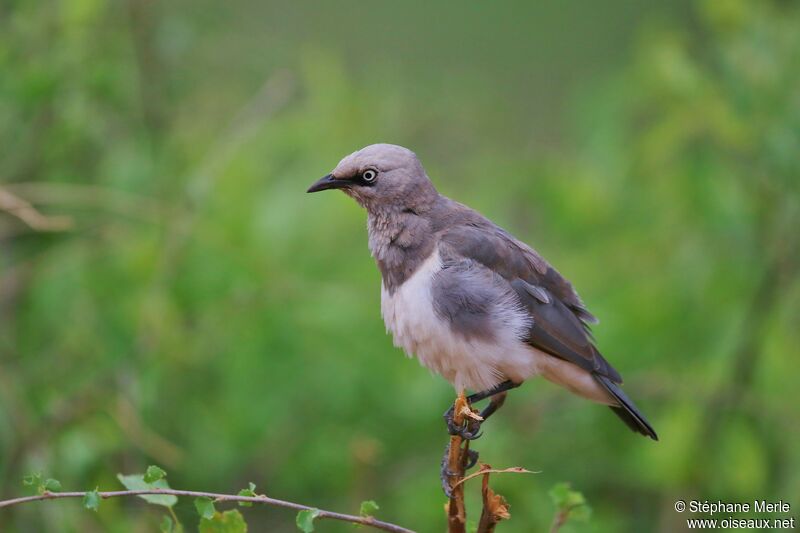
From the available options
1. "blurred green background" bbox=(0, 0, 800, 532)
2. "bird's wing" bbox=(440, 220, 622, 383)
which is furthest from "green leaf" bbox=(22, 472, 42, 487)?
"blurred green background" bbox=(0, 0, 800, 532)

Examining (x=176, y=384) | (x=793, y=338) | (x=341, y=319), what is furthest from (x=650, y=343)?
(x=176, y=384)

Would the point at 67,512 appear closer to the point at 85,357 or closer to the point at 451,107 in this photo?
the point at 85,357

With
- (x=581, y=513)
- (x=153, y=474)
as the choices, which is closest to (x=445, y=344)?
(x=581, y=513)

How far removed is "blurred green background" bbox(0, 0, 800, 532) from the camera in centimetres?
552

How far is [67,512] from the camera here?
203 inches

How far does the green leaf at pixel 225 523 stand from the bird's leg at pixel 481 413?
0.78m

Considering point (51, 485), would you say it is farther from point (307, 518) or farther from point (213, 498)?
point (307, 518)

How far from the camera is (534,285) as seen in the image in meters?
4.09

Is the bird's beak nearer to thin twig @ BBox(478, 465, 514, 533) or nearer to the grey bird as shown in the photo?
the grey bird

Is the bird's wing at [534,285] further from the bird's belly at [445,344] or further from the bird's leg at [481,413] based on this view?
the bird's leg at [481,413]

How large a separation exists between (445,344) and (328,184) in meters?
0.67

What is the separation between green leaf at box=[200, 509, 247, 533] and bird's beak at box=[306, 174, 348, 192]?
1329 millimetres

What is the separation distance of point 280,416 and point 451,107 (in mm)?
3171

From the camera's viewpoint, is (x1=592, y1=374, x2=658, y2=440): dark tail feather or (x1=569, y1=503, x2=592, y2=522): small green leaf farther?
(x1=592, y1=374, x2=658, y2=440): dark tail feather
